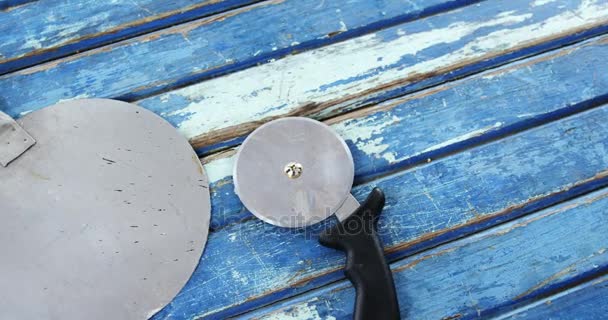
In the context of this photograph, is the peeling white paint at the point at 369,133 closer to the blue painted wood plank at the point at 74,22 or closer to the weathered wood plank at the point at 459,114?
the weathered wood plank at the point at 459,114

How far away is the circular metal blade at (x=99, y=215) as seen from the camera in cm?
68

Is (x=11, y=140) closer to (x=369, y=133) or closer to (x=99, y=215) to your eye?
(x=99, y=215)

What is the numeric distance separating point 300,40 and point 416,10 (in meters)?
0.18

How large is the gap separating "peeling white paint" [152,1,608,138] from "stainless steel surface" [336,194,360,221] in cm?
15

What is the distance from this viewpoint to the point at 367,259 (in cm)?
67

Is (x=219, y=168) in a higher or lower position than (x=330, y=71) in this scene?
lower

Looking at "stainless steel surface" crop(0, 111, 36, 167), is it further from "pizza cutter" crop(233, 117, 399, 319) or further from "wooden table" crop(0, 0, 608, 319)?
"pizza cutter" crop(233, 117, 399, 319)

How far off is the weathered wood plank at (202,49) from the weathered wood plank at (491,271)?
1.08ft

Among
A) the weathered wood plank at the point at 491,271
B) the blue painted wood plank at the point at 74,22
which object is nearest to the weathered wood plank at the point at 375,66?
the blue painted wood plank at the point at 74,22

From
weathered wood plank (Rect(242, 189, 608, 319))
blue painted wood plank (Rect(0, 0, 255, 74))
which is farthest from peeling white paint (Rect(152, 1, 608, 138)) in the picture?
weathered wood plank (Rect(242, 189, 608, 319))

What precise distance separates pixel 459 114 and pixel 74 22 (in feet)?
1.81

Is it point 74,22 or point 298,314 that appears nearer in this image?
point 298,314

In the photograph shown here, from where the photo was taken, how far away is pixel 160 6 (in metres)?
0.80

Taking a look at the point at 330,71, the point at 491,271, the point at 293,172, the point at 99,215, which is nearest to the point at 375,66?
the point at 330,71
